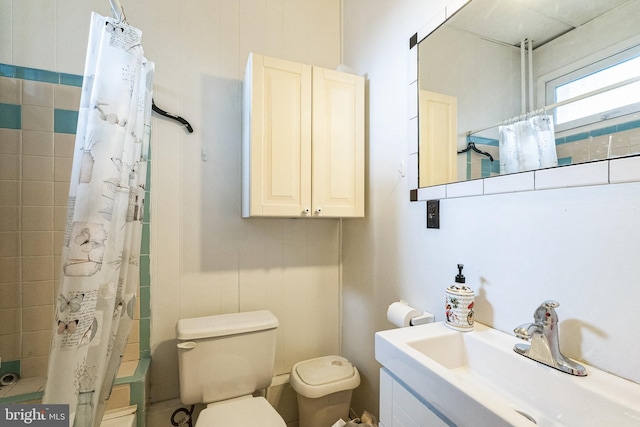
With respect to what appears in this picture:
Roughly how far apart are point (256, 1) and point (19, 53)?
1160mm

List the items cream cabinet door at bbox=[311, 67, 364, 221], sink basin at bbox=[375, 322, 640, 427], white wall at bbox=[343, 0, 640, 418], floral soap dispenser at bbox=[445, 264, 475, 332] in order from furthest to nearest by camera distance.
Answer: cream cabinet door at bbox=[311, 67, 364, 221] < floral soap dispenser at bbox=[445, 264, 475, 332] < white wall at bbox=[343, 0, 640, 418] < sink basin at bbox=[375, 322, 640, 427]

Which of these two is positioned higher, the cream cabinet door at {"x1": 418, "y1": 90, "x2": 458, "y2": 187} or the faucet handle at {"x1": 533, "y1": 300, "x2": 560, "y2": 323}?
the cream cabinet door at {"x1": 418, "y1": 90, "x2": 458, "y2": 187}

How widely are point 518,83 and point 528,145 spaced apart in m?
0.21

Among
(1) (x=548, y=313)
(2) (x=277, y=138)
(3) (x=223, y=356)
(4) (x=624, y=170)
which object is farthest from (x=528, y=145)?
(3) (x=223, y=356)

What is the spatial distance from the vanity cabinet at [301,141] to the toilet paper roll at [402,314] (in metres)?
0.52

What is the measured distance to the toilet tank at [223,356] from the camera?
4.15 ft

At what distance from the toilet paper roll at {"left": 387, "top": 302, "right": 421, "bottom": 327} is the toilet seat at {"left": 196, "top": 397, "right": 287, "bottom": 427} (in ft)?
2.00

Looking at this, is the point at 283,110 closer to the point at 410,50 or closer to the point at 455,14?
the point at 410,50

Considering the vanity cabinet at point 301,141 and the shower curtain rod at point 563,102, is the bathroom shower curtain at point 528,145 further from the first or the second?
the vanity cabinet at point 301,141

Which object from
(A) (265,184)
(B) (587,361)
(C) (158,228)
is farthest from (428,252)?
(C) (158,228)

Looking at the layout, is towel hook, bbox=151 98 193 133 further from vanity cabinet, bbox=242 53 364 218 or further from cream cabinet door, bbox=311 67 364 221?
cream cabinet door, bbox=311 67 364 221

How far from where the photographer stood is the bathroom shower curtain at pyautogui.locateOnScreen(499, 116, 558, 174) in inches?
31.1

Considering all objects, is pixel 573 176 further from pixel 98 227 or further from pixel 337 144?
pixel 98 227

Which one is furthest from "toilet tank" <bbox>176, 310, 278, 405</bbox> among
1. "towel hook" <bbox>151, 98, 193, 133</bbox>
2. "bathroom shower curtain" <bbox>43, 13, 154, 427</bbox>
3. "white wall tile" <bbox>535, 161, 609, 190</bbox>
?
"white wall tile" <bbox>535, 161, 609, 190</bbox>
